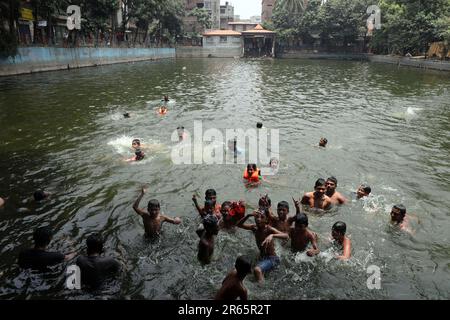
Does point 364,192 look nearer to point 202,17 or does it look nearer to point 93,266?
point 93,266

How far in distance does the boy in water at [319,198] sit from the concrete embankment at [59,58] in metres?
35.7

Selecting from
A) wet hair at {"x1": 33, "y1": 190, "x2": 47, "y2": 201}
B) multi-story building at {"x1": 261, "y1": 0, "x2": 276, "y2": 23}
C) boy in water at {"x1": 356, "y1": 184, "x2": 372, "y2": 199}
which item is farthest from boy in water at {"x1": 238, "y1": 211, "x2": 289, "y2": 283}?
Result: multi-story building at {"x1": 261, "y1": 0, "x2": 276, "y2": 23}

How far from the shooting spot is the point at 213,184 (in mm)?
12070

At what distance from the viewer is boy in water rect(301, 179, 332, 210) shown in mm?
9781

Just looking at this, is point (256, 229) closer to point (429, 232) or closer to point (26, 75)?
point (429, 232)

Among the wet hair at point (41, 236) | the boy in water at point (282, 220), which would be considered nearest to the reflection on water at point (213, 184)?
the boy in water at point (282, 220)

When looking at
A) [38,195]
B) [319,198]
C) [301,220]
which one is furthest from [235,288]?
[38,195]

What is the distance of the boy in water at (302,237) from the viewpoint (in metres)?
7.55

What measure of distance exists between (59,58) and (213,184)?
39332 mm

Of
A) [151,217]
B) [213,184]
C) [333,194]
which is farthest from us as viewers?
[213,184]

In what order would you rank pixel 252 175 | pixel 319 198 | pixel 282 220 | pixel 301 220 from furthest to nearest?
pixel 252 175, pixel 319 198, pixel 282 220, pixel 301 220

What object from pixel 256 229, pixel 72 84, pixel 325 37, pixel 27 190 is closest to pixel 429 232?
pixel 256 229

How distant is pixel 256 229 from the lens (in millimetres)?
7969

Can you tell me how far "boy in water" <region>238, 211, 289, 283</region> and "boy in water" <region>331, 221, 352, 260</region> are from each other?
4.16ft
